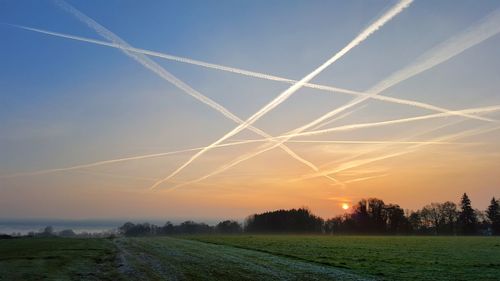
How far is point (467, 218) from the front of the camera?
192625 millimetres

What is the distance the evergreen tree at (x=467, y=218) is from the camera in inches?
7421

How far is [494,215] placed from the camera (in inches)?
7421

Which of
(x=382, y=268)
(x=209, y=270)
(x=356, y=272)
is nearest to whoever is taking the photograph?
(x=209, y=270)

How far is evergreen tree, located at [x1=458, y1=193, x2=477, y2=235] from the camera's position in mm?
188500

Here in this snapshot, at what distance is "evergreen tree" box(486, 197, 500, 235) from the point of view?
18300 centimetres

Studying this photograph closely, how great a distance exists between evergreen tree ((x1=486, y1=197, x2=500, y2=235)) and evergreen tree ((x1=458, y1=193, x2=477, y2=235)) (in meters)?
6.33

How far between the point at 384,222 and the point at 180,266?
17785cm

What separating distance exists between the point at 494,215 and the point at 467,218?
11.0m

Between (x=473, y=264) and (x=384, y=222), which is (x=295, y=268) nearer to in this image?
(x=473, y=264)

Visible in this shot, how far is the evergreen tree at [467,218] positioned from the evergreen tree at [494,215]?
633 centimetres

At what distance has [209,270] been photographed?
30500mm

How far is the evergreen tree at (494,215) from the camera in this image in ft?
600

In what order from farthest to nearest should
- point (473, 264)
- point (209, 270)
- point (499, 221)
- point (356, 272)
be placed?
point (499, 221) < point (473, 264) < point (356, 272) < point (209, 270)

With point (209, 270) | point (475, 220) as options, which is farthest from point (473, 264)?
point (475, 220)
